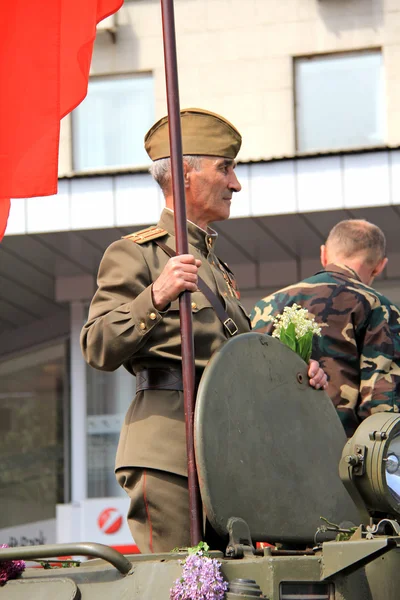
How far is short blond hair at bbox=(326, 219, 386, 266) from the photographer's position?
5.91 metres

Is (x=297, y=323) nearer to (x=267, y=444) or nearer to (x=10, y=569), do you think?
(x=267, y=444)

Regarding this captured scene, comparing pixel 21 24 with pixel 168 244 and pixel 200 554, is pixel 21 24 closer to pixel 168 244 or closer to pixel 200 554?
pixel 168 244

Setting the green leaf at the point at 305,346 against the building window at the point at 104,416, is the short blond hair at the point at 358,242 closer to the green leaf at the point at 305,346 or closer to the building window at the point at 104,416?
the green leaf at the point at 305,346

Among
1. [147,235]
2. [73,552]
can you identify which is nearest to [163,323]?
[147,235]

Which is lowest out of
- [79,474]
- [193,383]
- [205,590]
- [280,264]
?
[205,590]

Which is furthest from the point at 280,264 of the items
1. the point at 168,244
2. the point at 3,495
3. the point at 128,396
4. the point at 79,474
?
the point at 168,244

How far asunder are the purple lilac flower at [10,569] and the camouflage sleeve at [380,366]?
2.32 metres

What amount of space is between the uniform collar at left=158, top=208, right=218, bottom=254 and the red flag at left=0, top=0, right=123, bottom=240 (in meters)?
0.64

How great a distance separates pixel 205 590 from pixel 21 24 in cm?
268

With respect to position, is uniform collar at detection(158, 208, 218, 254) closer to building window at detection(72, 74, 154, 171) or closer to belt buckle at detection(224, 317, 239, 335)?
belt buckle at detection(224, 317, 239, 335)

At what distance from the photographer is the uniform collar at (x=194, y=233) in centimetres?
425

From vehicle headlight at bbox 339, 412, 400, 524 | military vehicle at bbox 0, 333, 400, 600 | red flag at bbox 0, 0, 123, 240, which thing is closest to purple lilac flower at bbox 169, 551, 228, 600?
military vehicle at bbox 0, 333, 400, 600

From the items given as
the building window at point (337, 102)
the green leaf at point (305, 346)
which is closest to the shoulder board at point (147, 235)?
the green leaf at point (305, 346)

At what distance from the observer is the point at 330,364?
209 inches
